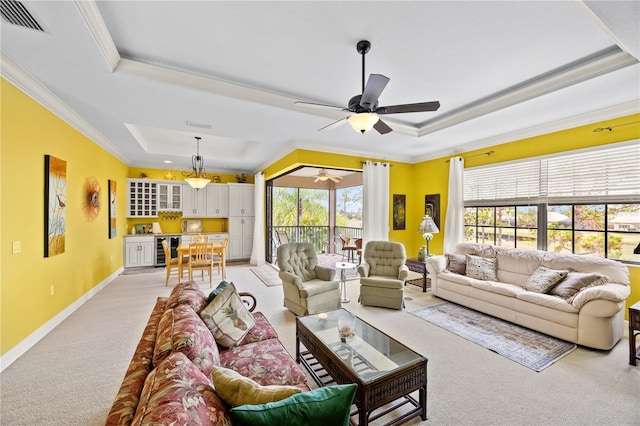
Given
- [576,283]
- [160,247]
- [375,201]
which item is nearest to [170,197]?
[160,247]

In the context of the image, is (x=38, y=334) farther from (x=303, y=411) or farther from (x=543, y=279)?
(x=543, y=279)

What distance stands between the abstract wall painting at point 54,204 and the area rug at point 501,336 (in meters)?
4.83

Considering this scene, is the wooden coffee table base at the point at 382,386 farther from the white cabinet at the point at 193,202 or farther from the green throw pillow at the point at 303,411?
the white cabinet at the point at 193,202

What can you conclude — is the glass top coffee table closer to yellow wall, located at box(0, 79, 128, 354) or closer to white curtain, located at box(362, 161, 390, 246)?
yellow wall, located at box(0, 79, 128, 354)

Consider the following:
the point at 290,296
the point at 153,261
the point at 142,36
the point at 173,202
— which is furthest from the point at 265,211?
the point at 142,36

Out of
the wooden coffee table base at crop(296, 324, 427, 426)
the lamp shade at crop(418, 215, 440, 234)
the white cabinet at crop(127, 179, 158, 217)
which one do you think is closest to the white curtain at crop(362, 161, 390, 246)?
the lamp shade at crop(418, 215, 440, 234)

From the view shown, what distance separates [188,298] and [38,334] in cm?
244

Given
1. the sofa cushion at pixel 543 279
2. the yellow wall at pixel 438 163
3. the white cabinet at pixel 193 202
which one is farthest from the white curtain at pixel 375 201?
the white cabinet at pixel 193 202

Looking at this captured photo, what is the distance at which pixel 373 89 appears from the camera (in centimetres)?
224

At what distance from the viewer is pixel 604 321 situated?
9.09ft

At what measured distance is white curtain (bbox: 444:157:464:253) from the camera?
17.3 feet

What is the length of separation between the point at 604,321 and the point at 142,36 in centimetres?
521

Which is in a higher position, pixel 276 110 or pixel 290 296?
pixel 276 110

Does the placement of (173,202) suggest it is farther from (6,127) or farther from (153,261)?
(6,127)
